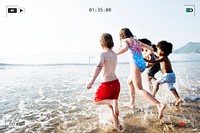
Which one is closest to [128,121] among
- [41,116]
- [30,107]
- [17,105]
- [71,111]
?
[71,111]

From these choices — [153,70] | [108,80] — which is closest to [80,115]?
[108,80]

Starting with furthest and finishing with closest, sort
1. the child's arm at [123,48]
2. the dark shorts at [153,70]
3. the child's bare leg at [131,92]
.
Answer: the dark shorts at [153,70]
the child's bare leg at [131,92]
the child's arm at [123,48]

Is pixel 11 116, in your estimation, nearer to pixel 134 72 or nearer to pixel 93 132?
pixel 93 132

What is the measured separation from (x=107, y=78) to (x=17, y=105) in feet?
11.0

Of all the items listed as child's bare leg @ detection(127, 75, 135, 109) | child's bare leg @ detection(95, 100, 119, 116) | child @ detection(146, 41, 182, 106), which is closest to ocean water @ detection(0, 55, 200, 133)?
child's bare leg @ detection(127, 75, 135, 109)

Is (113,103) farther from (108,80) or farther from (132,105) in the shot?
(132,105)

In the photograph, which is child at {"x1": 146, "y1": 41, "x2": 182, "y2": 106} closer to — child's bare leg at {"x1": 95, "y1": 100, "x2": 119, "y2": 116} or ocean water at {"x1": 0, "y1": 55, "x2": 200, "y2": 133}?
ocean water at {"x1": 0, "y1": 55, "x2": 200, "y2": 133}

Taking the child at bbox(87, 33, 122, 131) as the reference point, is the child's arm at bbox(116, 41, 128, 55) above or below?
above

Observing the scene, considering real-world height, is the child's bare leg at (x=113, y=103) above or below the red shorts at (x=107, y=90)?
below

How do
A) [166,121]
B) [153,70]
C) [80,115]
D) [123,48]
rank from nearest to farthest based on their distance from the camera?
[123,48] → [166,121] → [80,115] → [153,70]

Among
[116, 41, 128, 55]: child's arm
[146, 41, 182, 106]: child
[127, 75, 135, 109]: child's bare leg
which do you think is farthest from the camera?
[146, 41, 182, 106]: child

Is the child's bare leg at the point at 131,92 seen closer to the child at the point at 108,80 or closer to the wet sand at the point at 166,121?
the wet sand at the point at 166,121

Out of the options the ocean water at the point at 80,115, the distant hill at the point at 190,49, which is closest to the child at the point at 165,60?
the ocean water at the point at 80,115

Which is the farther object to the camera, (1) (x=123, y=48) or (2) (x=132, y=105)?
(2) (x=132, y=105)
